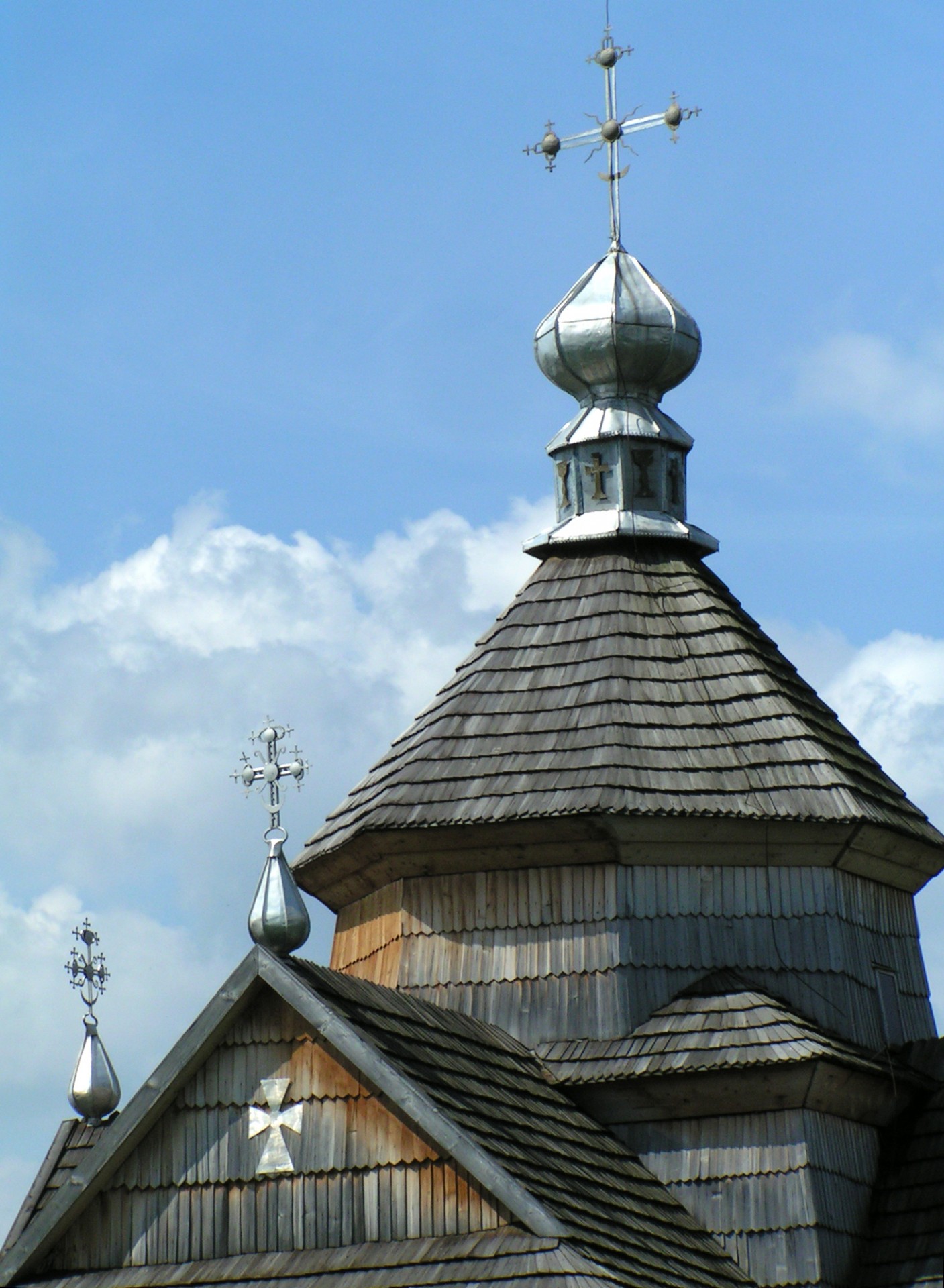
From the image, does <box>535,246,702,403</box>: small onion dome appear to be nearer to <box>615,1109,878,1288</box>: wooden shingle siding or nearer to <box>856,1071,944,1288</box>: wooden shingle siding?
<box>856,1071,944,1288</box>: wooden shingle siding

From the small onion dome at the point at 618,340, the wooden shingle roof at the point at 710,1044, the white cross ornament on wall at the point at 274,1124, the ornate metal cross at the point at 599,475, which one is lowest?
the white cross ornament on wall at the point at 274,1124

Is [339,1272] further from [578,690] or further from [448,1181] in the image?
[578,690]

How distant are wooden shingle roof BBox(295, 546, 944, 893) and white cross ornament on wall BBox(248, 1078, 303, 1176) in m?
3.48

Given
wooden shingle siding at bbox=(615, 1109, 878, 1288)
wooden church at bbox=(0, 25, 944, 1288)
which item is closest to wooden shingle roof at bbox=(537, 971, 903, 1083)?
wooden church at bbox=(0, 25, 944, 1288)

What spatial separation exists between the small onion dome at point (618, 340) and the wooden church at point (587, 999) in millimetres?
37

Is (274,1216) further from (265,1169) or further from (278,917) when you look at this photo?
(278,917)

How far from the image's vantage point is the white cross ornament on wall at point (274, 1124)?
16.3m

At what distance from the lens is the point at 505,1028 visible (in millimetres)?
19094

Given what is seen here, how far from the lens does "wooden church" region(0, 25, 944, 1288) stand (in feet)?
52.8

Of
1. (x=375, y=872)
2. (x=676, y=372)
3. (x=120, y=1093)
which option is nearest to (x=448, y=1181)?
(x=375, y=872)

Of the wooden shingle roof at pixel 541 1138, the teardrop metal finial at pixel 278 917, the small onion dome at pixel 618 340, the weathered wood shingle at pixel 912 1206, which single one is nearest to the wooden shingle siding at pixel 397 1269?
the wooden shingle roof at pixel 541 1138

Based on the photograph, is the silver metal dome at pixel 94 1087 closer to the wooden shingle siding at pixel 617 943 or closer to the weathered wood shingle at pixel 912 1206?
the wooden shingle siding at pixel 617 943

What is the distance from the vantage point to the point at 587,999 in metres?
19.0

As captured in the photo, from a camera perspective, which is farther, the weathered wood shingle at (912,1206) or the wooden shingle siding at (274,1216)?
the weathered wood shingle at (912,1206)
